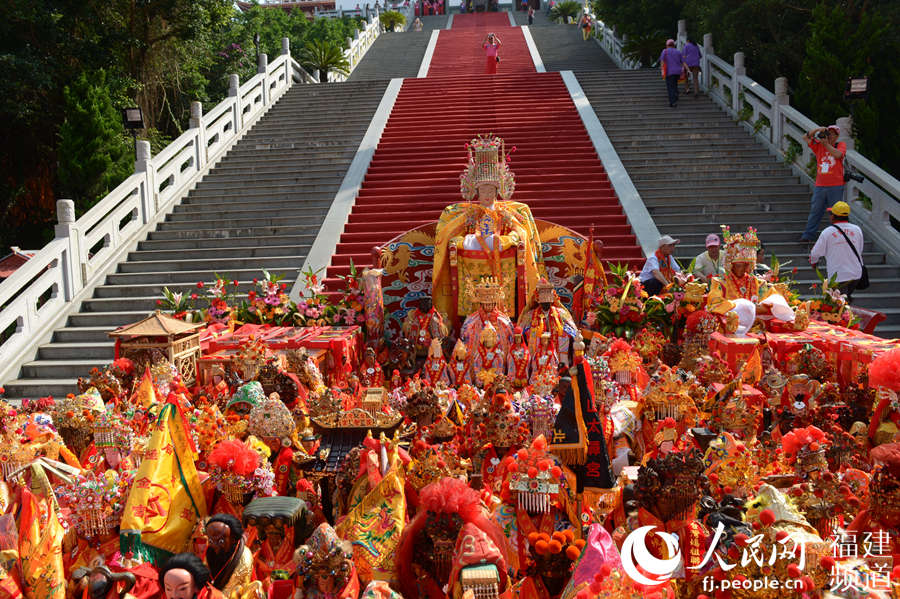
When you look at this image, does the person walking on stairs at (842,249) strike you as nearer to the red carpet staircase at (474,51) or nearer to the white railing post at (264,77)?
the red carpet staircase at (474,51)

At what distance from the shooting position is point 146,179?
1355cm

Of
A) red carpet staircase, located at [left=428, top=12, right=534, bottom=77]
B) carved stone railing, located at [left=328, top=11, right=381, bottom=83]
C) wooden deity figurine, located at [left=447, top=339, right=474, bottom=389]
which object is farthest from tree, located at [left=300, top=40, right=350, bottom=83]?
wooden deity figurine, located at [left=447, top=339, right=474, bottom=389]

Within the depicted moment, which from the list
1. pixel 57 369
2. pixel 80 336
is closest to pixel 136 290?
pixel 80 336

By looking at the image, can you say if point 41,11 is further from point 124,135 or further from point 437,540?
point 437,540

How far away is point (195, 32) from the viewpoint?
1739 cm

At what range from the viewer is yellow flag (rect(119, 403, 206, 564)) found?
437 centimetres

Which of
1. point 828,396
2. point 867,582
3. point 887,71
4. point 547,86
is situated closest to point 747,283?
point 828,396

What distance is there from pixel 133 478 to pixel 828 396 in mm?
5114

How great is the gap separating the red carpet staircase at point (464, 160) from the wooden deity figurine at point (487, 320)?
398cm

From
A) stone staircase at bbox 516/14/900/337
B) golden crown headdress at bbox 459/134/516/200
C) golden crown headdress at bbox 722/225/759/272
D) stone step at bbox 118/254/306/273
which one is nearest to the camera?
golden crown headdress at bbox 722/225/759/272

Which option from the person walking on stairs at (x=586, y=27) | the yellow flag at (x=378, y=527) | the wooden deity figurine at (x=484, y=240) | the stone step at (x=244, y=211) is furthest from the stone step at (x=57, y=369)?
the person walking on stairs at (x=586, y=27)

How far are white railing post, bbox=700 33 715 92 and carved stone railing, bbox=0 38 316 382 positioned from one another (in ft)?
32.2

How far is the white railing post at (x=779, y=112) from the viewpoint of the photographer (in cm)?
1438

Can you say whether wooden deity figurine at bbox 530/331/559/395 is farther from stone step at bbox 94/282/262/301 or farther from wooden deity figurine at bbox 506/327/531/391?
stone step at bbox 94/282/262/301
